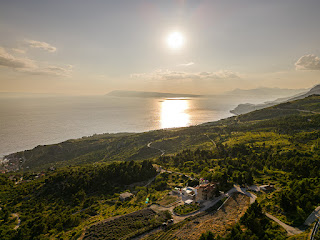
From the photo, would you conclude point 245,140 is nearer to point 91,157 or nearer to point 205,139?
point 205,139

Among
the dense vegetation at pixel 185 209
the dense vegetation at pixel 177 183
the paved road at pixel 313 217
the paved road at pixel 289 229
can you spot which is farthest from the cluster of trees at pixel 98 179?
the paved road at pixel 313 217

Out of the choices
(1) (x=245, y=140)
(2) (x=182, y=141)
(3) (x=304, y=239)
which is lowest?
(2) (x=182, y=141)

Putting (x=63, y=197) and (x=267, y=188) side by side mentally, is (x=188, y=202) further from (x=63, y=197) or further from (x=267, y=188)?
(x=63, y=197)

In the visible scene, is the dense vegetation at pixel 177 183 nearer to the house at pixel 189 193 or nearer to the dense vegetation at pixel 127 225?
the dense vegetation at pixel 127 225

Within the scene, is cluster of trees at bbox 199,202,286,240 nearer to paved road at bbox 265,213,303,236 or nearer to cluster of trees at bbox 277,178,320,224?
paved road at bbox 265,213,303,236

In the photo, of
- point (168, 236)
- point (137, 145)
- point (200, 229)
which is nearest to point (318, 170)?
point (200, 229)

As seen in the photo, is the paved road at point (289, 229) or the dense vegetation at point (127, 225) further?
the dense vegetation at point (127, 225)
